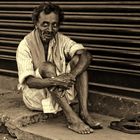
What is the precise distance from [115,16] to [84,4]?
1.69ft

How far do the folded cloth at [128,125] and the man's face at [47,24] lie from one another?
1.21m

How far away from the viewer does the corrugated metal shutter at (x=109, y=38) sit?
16.9 feet

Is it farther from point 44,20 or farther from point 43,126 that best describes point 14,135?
point 44,20

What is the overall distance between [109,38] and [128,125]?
119cm

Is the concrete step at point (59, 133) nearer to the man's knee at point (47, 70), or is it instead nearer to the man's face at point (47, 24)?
the man's knee at point (47, 70)

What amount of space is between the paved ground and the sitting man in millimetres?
104

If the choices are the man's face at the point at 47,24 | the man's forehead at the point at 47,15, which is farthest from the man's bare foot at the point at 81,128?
the man's forehead at the point at 47,15

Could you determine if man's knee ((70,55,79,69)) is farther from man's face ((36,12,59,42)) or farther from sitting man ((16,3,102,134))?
man's face ((36,12,59,42))

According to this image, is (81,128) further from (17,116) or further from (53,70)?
(17,116)

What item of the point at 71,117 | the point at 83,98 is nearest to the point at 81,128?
the point at 71,117

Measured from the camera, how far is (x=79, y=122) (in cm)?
459

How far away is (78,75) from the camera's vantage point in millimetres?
4762

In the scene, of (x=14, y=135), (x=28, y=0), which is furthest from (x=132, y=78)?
(x=28, y=0)

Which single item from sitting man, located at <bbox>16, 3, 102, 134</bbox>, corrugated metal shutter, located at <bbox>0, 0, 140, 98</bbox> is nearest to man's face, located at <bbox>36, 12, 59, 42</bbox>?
sitting man, located at <bbox>16, 3, 102, 134</bbox>
